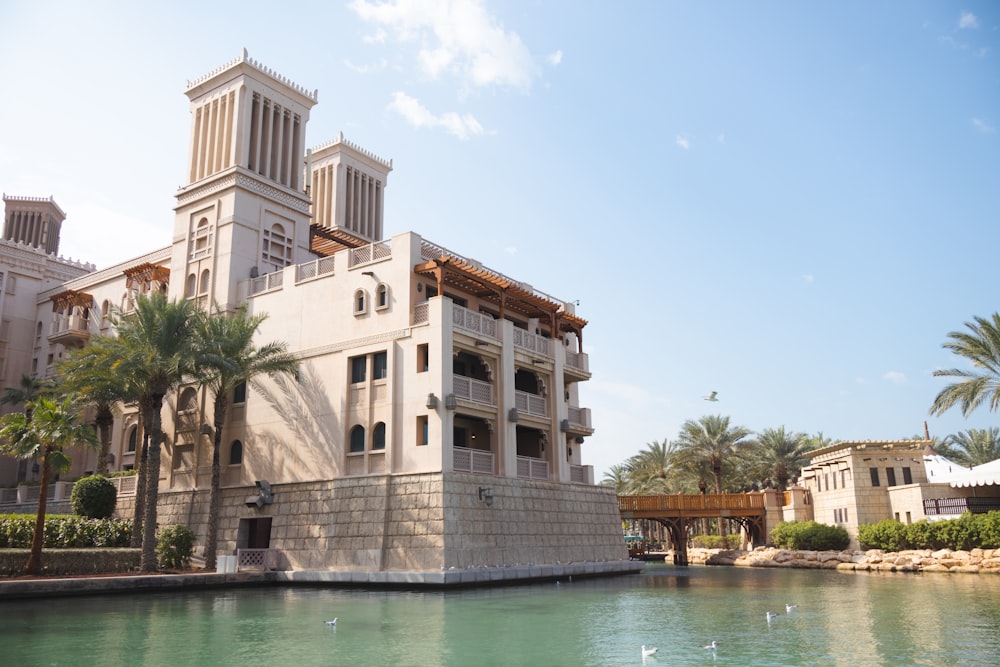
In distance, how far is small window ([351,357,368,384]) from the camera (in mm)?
31766

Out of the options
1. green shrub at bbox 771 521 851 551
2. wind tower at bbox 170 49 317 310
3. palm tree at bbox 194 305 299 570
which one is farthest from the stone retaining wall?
wind tower at bbox 170 49 317 310

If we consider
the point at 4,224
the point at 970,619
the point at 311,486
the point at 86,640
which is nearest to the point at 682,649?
the point at 970,619

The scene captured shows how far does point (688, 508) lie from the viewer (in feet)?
166

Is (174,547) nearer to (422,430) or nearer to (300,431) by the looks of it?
(300,431)

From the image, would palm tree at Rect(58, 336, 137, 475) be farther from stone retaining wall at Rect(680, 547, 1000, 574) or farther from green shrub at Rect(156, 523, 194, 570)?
stone retaining wall at Rect(680, 547, 1000, 574)

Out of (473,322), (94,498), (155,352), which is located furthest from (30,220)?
(473,322)

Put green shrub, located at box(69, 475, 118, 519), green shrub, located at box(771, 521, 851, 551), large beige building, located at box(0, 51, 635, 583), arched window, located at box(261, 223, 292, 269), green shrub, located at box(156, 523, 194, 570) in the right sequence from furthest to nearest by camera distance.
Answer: green shrub, located at box(771, 521, 851, 551) < arched window, located at box(261, 223, 292, 269) < green shrub, located at box(69, 475, 118, 519) < green shrub, located at box(156, 523, 194, 570) < large beige building, located at box(0, 51, 635, 583)

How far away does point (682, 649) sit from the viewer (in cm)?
1372

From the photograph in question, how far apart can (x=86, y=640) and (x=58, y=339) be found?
115ft

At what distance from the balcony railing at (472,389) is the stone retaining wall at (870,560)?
69.8 ft

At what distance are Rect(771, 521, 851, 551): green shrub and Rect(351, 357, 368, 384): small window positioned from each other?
2874 cm

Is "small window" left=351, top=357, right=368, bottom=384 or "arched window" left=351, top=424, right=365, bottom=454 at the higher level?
"small window" left=351, top=357, right=368, bottom=384

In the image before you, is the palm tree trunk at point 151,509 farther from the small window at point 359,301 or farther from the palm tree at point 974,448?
the palm tree at point 974,448

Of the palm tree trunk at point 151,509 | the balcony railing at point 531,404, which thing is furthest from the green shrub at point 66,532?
the balcony railing at point 531,404
